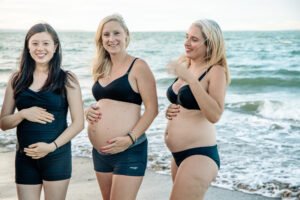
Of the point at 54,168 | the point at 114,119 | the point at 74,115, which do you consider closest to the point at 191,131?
the point at 114,119

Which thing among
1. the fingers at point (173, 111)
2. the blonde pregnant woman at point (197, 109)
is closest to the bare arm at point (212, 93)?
the blonde pregnant woman at point (197, 109)

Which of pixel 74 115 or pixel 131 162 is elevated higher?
pixel 74 115

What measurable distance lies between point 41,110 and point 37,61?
1.20 feet

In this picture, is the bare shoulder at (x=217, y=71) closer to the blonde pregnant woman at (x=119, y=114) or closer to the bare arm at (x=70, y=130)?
the blonde pregnant woman at (x=119, y=114)

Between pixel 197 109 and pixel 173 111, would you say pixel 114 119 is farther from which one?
pixel 197 109

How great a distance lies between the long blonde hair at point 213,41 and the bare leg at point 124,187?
100 centimetres

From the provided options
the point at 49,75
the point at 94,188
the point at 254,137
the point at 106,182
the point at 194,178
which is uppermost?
the point at 49,75

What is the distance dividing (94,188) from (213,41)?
278 cm

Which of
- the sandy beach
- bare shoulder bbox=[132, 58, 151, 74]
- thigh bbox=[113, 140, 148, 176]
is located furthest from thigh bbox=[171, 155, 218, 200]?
the sandy beach

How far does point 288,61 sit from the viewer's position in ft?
78.0

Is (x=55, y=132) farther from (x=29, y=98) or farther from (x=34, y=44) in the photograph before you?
(x=34, y=44)

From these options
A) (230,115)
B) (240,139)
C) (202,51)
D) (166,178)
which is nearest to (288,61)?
(230,115)

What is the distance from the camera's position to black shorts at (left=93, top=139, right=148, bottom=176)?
3.43 meters

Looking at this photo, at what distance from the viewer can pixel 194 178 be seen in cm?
332
